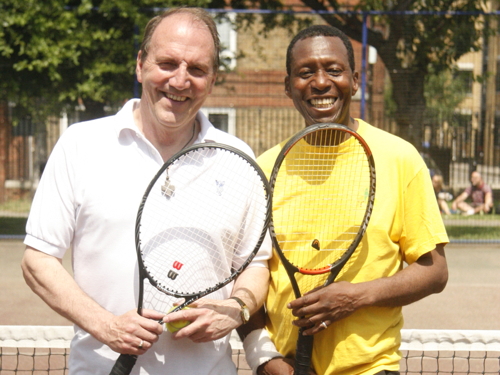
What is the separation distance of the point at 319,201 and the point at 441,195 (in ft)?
28.2

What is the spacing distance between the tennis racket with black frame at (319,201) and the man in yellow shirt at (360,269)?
52mm

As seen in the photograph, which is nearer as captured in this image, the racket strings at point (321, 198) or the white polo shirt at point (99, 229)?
the white polo shirt at point (99, 229)

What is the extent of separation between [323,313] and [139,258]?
25.5 inches

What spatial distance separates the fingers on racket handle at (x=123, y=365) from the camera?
2205 millimetres

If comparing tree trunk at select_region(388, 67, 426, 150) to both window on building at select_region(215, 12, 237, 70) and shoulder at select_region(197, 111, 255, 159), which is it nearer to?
Answer: window on building at select_region(215, 12, 237, 70)

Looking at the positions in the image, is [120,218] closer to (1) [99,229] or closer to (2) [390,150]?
(1) [99,229]

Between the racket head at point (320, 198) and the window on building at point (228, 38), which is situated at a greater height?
the window on building at point (228, 38)

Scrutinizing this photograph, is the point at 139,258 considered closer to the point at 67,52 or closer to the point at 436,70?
the point at 67,52

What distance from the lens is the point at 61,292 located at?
2.22m

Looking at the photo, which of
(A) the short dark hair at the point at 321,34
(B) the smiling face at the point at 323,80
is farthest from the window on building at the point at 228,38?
(B) the smiling face at the point at 323,80

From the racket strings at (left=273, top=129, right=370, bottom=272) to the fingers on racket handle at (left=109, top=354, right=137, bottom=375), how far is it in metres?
0.66

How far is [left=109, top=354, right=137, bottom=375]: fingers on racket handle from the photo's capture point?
221cm

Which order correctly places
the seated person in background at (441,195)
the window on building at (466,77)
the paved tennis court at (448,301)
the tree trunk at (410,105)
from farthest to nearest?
the seated person in background at (441,195) → the window on building at (466,77) → the tree trunk at (410,105) → the paved tennis court at (448,301)

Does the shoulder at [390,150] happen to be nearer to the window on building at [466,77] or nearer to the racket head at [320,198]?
the racket head at [320,198]
